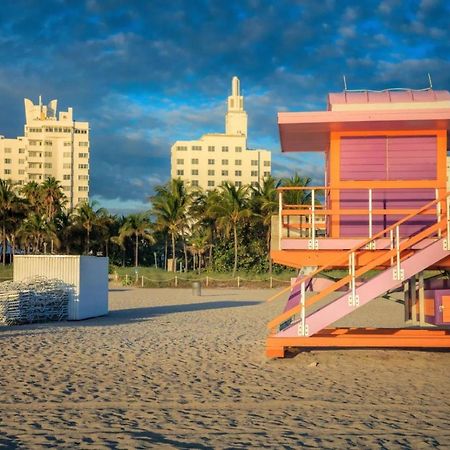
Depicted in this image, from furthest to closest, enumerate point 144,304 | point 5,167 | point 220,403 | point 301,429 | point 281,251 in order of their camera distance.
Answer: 1. point 5,167
2. point 144,304
3. point 281,251
4. point 220,403
5. point 301,429

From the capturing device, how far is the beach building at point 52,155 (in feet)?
416

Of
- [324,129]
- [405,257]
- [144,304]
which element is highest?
[324,129]

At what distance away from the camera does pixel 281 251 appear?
12.5m

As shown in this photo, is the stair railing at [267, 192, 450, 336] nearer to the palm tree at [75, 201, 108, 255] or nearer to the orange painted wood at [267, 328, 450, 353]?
the orange painted wood at [267, 328, 450, 353]

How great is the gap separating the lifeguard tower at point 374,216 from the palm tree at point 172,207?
51315 millimetres

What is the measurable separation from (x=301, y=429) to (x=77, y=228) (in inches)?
2620

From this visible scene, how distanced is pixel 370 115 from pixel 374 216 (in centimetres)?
198

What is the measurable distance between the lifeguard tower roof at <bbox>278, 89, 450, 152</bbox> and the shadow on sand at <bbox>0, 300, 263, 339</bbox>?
880 centimetres

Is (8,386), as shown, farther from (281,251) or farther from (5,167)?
(5,167)

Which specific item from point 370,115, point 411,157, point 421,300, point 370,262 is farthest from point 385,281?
point 370,115

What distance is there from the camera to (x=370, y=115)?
13164 mm

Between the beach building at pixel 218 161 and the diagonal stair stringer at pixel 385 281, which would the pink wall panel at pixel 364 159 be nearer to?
the diagonal stair stringer at pixel 385 281

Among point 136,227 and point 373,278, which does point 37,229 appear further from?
point 373,278

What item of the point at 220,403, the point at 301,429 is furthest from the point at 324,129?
the point at 301,429
